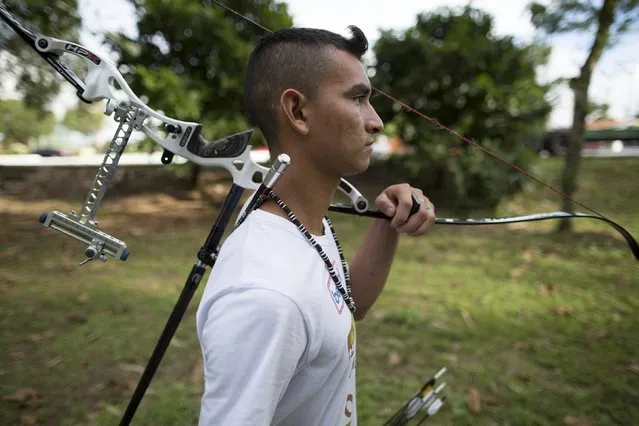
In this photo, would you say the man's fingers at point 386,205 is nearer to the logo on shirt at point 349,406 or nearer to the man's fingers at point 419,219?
the man's fingers at point 419,219

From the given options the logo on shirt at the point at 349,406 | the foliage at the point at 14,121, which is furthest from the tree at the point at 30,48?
the logo on shirt at the point at 349,406

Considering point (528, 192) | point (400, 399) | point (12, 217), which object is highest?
point (528, 192)

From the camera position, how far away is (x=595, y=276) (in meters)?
5.76

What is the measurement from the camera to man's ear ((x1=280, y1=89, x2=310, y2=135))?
1.23 m

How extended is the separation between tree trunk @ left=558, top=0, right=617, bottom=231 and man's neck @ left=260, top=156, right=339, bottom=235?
25.5ft

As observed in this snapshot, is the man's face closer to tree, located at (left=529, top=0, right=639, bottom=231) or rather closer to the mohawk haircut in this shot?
the mohawk haircut

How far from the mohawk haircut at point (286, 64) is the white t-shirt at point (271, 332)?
0.31 meters

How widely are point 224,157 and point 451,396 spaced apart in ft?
8.12

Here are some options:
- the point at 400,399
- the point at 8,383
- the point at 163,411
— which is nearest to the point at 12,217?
the point at 8,383

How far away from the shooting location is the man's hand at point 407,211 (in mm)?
1435

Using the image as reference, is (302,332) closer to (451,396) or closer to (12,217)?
(451,396)

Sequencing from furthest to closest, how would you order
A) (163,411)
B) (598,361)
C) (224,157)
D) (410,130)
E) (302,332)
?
(410,130) → (598,361) → (163,411) → (224,157) → (302,332)

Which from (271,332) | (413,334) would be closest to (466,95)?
(413,334)

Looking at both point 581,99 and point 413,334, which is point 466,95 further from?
point 413,334
